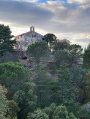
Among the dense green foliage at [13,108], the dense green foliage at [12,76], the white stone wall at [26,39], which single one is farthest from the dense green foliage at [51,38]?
the dense green foliage at [13,108]

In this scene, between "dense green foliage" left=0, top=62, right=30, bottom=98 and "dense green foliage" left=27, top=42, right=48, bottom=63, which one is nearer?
"dense green foliage" left=0, top=62, right=30, bottom=98

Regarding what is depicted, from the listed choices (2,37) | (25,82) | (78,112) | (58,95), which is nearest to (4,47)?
(2,37)

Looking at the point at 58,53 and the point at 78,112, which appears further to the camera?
the point at 58,53

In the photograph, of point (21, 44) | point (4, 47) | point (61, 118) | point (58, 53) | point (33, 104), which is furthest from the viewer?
point (21, 44)

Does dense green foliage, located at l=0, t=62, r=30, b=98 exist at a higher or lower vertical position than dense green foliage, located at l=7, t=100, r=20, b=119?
higher

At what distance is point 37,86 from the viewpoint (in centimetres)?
2448

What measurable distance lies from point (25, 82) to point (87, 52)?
18.3 metres

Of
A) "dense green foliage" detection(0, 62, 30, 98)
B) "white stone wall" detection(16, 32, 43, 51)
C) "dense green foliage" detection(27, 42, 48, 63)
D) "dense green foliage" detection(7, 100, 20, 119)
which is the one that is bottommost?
"dense green foliage" detection(7, 100, 20, 119)

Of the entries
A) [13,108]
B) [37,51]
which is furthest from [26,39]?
[13,108]

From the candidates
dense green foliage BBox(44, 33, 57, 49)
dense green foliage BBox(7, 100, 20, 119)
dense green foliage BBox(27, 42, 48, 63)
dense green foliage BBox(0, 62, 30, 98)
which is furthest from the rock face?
dense green foliage BBox(7, 100, 20, 119)

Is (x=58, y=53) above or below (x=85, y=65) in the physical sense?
above

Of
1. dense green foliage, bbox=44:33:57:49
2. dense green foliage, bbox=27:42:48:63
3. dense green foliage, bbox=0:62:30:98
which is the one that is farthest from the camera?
dense green foliage, bbox=44:33:57:49

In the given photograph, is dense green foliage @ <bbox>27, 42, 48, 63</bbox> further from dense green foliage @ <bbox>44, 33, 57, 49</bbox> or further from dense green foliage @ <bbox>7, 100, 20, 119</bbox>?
dense green foliage @ <bbox>7, 100, 20, 119</bbox>

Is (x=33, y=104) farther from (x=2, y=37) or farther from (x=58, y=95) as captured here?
(x=2, y=37)
